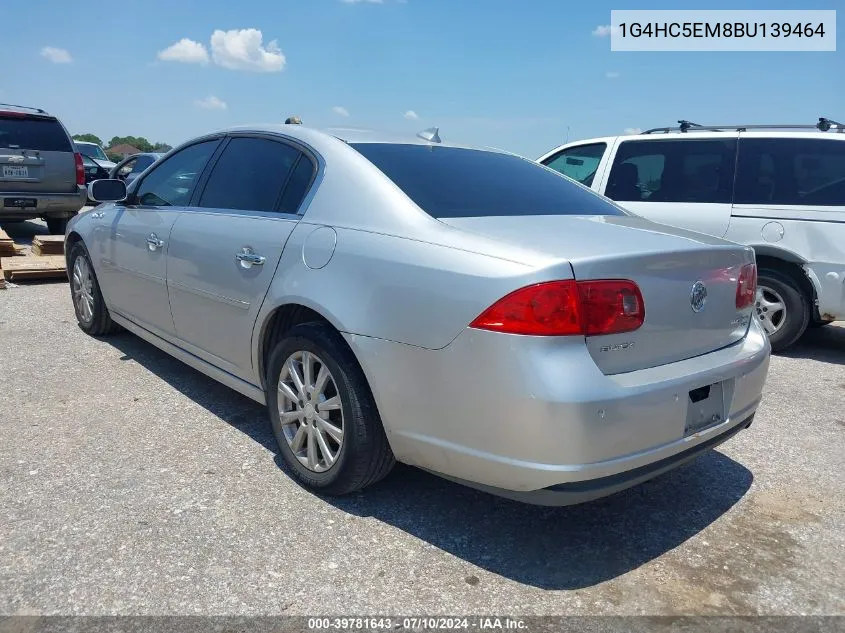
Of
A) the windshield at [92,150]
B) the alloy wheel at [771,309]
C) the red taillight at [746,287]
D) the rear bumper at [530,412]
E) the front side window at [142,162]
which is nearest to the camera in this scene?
the rear bumper at [530,412]

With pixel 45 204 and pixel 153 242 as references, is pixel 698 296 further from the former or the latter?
pixel 45 204

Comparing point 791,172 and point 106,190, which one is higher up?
point 106,190

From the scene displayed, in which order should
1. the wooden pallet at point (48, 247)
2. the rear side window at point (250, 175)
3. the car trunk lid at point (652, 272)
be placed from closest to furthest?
the car trunk lid at point (652, 272) → the rear side window at point (250, 175) → the wooden pallet at point (48, 247)

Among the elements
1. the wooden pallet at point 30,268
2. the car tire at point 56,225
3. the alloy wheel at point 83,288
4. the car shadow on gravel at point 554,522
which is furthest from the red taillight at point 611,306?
the car tire at point 56,225

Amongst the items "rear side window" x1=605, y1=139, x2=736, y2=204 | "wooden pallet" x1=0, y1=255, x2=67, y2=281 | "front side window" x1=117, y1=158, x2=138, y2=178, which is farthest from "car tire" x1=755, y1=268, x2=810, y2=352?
"front side window" x1=117, y1=158, x2=138, y2=178

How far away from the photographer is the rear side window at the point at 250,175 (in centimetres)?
344

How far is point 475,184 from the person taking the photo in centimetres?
317

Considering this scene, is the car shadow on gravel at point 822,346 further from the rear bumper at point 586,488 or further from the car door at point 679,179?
the rear bumper at point 586,488

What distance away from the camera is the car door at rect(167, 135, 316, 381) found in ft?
10.6

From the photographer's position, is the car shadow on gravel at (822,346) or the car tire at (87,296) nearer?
the car tire at (87,296)

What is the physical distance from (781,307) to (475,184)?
3.82 meters

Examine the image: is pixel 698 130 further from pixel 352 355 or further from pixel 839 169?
pixel 352 355

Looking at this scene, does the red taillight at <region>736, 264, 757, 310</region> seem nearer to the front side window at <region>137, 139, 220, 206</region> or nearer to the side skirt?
the side skirt

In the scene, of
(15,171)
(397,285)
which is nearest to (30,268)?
(15,171)
